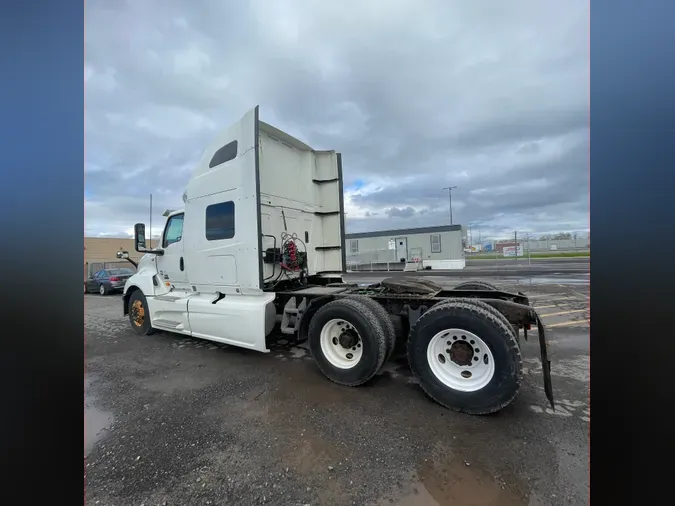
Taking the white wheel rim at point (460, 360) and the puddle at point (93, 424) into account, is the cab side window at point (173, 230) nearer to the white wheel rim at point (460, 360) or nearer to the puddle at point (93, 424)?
the puddle at point (93, 424)

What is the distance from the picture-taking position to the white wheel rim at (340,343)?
393 cm

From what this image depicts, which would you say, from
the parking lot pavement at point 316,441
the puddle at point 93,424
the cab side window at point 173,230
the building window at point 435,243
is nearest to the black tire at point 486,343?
the parking lot pavement at point 316,441

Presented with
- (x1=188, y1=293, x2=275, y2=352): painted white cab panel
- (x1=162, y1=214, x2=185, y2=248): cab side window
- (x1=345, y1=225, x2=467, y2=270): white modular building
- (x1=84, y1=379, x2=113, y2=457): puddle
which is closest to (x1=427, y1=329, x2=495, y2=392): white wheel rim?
(x1=188, y1=293, x2=275, y2=352): painted white cab panel

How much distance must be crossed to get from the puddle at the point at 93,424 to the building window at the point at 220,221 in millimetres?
2673

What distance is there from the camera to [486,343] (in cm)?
306

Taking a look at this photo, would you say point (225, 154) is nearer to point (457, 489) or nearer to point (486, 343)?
point (486, 343)

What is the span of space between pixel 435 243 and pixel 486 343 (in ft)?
76.2

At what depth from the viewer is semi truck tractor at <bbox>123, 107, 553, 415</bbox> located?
10.6ft

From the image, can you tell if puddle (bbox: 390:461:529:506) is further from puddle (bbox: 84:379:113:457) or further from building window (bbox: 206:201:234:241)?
building window (bbox: 206:201:234:241)

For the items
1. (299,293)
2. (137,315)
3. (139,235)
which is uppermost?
(139,235)

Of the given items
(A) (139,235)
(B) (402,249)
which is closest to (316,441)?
(A) (139,235)

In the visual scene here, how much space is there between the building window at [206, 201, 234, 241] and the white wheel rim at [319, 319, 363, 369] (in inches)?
87.0

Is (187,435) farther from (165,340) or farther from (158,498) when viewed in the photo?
(165,340)
